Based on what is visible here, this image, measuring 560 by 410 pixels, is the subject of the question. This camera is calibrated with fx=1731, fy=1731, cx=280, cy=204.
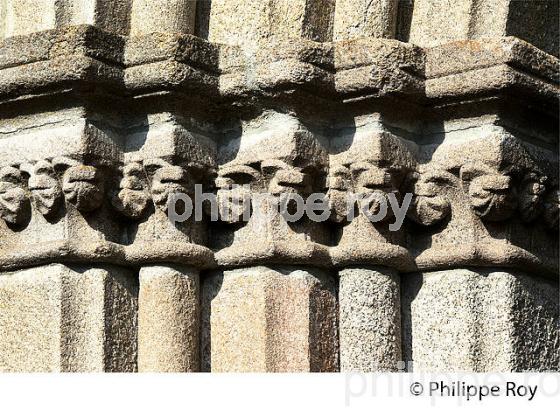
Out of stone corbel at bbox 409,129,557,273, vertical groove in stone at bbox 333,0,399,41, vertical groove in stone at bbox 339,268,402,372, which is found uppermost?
vertical groove in stone at bbox 333,0,399,41

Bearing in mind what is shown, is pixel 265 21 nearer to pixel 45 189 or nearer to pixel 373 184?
pixel 373 184

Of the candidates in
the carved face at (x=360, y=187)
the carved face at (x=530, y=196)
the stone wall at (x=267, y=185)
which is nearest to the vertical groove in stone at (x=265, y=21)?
the stone wall at (x=267, y=185)

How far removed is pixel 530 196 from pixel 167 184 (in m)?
0.77

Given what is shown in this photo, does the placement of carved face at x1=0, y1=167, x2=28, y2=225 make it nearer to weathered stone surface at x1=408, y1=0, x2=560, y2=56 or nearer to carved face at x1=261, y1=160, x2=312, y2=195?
carved face at x1=261, y1=160, x2=312, y2=195

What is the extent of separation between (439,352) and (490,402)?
27 centimetres

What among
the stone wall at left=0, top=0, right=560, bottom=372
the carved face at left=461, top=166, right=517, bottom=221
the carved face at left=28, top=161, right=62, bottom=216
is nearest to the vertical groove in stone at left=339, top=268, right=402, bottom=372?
the stone wall at left=0, top=0, right=560, bottom=372

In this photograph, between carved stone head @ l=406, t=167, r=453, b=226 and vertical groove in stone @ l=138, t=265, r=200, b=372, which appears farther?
carved stone head @ l=406, t=167, r=453, b=226

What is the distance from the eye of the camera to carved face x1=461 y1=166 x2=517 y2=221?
3.60m

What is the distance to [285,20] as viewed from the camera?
3637mm

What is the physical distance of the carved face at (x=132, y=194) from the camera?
11.8ft

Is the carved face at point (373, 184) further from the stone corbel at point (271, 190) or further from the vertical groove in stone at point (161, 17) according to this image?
the vertical groove in stone at point (161, 17)

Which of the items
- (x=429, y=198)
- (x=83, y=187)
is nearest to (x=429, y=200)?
(x=429, y=198)

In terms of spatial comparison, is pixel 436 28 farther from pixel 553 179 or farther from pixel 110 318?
pixel 110 318

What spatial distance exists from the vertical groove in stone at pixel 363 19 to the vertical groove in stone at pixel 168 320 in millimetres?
610
